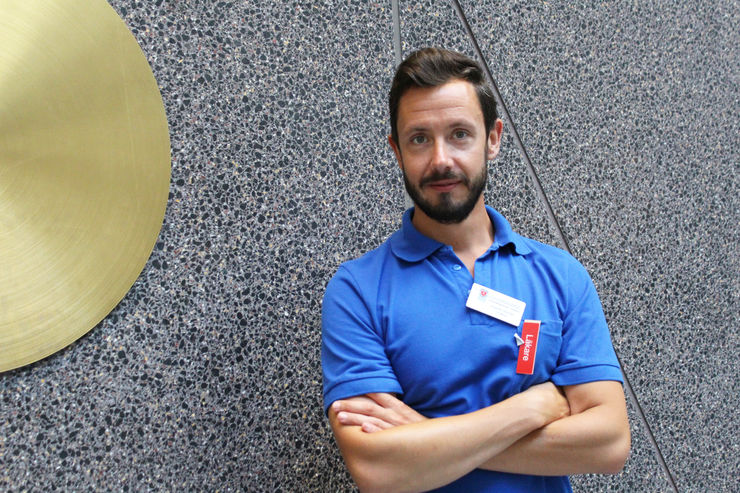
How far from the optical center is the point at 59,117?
1158 mm

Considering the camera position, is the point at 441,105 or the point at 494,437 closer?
the point at 494,437

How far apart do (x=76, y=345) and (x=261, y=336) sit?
34 centimetres

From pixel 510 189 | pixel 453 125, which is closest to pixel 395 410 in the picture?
pixel 453 125

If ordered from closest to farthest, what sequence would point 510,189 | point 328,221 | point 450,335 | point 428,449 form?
point 428,449
point 450,335
point 328,221
point 510,189

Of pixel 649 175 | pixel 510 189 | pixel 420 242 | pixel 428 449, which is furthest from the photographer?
pixel 649 175

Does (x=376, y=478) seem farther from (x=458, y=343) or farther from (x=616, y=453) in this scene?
(x=616, y=453)

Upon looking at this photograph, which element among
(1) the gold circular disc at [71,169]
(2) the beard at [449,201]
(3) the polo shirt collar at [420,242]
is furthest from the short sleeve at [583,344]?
(1) the gold circular disc at [71,169]

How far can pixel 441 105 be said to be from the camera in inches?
44.9

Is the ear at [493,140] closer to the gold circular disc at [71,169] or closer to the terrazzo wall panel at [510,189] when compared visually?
the terrazzo wall panel at [510,189]

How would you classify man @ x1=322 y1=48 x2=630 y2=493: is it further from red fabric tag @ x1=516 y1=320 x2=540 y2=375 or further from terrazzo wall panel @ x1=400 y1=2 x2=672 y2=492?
A: terrazzo wall panel @ x1=400 y1=2 x2=672 y2=492

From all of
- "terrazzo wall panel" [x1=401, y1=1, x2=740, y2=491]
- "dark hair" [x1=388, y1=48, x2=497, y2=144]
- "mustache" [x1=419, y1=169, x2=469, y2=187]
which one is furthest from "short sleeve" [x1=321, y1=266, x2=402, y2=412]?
"terrazzo wall panel" [x1=401, y1=1, x2=740, y2=491]

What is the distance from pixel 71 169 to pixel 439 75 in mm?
658

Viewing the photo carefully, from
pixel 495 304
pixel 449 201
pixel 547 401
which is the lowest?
pixel 547 401

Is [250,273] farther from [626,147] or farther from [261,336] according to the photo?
[626,147]
